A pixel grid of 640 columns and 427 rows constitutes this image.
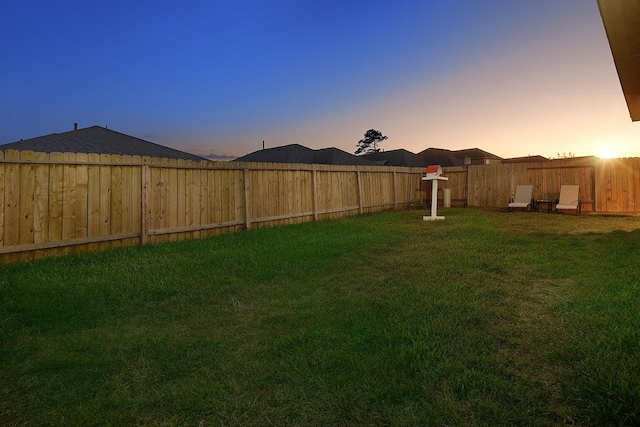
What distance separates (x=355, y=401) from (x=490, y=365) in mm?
970

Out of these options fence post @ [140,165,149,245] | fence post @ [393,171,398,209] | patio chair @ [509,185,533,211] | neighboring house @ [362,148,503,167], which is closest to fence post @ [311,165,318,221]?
fence post @ [393,171,398,209]

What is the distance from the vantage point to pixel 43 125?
1805 cm

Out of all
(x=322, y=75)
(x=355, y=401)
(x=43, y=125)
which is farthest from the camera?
(x=43, y=125)

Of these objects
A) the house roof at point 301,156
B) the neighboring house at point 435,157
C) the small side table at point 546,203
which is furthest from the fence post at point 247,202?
the neighboring house at point 435,157

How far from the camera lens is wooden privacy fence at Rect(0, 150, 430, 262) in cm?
533

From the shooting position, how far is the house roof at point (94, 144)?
1093cm

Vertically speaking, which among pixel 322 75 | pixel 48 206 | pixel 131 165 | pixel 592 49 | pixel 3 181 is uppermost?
pixel 322 75

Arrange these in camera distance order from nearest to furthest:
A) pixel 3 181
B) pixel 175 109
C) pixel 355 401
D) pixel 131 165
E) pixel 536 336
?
pixel 355 401, pixel 536 336, pixel 3 181, pixel 131 165, pixel 175 109

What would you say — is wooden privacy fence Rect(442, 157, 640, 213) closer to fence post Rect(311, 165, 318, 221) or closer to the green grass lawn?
the green grass lawn

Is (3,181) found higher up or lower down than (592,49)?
lower down

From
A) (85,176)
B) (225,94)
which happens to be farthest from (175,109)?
(85,176)

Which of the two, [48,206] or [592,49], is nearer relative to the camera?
[48,206]

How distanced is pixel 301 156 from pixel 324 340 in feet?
64.2

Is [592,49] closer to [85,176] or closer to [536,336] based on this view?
[536,336]
